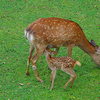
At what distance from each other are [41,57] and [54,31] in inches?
78.9

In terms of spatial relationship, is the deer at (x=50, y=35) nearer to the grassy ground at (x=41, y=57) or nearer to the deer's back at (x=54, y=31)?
the deer's back at (x=54, y=31)

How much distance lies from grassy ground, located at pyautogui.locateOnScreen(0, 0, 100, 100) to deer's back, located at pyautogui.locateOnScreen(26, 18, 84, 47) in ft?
4.13

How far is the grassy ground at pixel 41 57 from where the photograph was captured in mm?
6016

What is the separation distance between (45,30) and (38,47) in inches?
22.6

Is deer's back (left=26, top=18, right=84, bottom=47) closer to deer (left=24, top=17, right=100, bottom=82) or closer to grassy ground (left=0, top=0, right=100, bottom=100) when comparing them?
deer (left=24, top=17, right=100, bottom=82)

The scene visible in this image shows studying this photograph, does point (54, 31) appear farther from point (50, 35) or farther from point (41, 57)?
point (41, 57)

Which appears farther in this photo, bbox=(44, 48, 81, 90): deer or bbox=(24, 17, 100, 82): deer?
bbox=(24, 17, 100, 82): deer

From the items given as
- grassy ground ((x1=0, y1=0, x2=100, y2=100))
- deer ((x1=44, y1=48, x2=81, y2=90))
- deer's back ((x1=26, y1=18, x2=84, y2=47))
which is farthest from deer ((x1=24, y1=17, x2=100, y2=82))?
grassy ground ((x1=0, y1=0, x2=100, y2=100))

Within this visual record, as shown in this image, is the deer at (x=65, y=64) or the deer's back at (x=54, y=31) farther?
the deer's back at (x=54, y=31)

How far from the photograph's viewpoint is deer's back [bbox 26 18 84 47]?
247 inches

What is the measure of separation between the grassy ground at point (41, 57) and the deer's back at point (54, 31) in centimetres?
126

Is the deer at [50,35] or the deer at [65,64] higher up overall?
the deer at [50,35]

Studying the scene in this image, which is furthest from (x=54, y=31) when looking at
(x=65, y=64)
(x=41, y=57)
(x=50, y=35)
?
(x=41, y=57)

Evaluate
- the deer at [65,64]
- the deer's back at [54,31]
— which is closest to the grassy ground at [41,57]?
the deer at [65,64]
